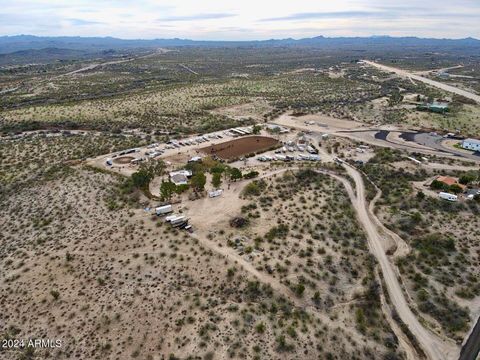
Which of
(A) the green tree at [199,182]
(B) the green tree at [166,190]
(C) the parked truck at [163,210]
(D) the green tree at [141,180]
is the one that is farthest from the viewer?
(D) the green tree at [141,180]

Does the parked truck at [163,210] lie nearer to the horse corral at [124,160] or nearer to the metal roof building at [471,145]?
the horse corral at [124,160]

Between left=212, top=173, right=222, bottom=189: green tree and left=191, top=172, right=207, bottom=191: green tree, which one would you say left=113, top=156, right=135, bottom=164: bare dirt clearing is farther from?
left=212, top=173, right=222, bottom=189: green tree

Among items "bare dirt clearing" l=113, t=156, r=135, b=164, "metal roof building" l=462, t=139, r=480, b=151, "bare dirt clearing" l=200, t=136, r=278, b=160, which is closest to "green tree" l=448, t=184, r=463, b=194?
"metal roof building" l=462, t=139, r=480, b=151

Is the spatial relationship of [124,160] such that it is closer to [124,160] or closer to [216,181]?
[124,160]

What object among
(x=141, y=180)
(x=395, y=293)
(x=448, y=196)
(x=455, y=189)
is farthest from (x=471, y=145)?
(x=141, y=180)

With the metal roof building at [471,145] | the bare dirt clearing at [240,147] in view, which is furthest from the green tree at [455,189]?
the bare dirt clearing at [240,147]

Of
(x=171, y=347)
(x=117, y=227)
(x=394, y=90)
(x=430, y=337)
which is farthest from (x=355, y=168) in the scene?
(x=394, y=90)
